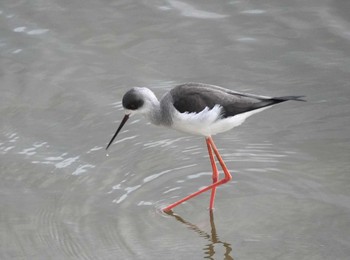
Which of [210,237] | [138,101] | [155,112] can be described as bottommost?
[210,237]

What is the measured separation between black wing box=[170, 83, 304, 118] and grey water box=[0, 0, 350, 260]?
0.75 m

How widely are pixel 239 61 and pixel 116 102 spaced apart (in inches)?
56.7

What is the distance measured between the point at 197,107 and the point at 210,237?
3.32ft

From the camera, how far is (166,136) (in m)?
7.44

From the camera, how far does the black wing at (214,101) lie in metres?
6.23

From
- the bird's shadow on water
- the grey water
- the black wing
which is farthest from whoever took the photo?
the black wing

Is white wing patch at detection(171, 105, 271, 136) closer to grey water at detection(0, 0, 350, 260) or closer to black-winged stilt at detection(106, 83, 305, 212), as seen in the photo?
black-winged stilt at detection(106, 83, 305, 212)

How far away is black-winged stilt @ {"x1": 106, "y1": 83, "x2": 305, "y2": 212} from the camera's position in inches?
246

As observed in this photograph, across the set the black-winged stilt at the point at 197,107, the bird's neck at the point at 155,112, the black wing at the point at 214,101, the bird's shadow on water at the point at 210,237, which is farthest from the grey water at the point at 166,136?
the black wing at the point at 214,101

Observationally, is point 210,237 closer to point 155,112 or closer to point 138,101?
point 155,112

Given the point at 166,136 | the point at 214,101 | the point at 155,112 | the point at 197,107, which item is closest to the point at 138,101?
the point at 155,112

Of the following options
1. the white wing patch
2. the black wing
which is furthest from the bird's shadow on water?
the black wing

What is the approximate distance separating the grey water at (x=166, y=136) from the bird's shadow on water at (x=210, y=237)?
0.04ft

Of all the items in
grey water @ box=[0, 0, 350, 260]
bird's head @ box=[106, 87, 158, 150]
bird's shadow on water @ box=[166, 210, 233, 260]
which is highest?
bird's head @ box=[106, 87, 158, 150]
